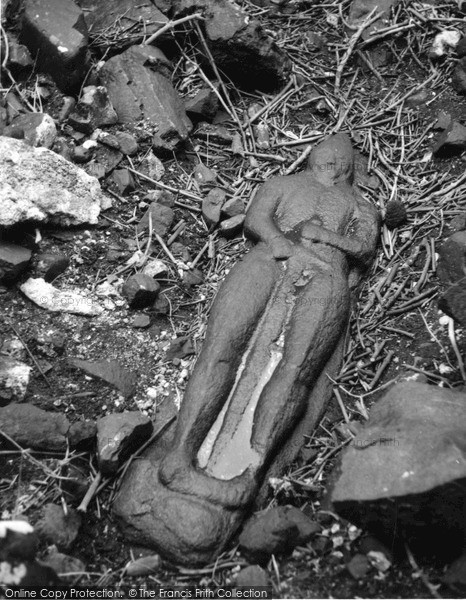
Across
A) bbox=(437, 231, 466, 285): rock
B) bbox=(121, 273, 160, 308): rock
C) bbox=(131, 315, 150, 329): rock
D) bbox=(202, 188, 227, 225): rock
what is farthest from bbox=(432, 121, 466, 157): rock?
bbox=(131, 315, 150, 329): rock

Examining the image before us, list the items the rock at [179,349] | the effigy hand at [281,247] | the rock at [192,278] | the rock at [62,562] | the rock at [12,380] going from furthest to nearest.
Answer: the rock at [192,278] < the effigy hand at [281,247] < the rock at [179,349] < the rock at [12,380] < the rock at [62,562]

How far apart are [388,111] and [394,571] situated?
2884 mm

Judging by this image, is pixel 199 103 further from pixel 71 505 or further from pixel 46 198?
pixel 71 505

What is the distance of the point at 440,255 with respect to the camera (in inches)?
137

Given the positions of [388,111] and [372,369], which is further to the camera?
[388,111]

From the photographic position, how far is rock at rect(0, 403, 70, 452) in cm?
292

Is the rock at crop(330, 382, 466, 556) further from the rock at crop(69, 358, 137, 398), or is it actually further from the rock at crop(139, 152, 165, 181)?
the rock at crop(139, 152, 165, 181)

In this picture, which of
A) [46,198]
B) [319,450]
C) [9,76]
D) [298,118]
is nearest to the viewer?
[319,450]

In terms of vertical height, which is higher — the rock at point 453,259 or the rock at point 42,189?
the rock at point 42,189

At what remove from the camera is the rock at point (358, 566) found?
2.59 meters

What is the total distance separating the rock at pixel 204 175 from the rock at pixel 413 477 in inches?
78.1

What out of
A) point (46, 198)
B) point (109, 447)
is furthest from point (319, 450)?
point (46, 198)

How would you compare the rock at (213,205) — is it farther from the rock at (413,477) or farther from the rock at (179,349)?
the rock at (413,477)

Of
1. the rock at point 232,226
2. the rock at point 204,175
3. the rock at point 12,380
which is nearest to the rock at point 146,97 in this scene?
the rock at point 204,175
